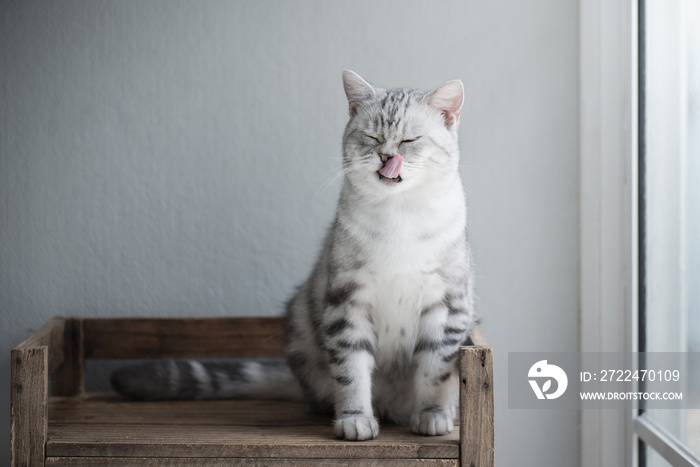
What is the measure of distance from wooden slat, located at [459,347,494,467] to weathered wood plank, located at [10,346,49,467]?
0.77 m

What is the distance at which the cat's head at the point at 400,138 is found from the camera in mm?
1235

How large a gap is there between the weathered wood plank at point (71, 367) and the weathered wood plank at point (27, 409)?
1.55ft

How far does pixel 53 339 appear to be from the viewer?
4.90 ft

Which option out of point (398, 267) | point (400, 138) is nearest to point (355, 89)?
point (400, 138)

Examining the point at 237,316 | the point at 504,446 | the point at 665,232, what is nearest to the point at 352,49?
the point at 237,316

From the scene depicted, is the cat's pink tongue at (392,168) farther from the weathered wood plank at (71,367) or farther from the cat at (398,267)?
the weathered wood plank at (71,367)

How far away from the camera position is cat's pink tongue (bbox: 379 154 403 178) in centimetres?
121

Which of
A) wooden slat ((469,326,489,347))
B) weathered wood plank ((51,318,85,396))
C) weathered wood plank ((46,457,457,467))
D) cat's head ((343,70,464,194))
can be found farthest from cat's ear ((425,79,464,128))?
weathered wood plank ((51,318,85,396))

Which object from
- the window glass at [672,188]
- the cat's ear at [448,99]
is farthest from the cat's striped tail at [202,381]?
the window glass at [672,188]

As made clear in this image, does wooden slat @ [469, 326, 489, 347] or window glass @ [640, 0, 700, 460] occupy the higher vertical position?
window glass @ [640, 0, 700, 460]

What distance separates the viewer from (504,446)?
5.99 ft

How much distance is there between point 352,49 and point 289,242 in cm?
57

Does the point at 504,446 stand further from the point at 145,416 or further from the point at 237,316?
the point at 145,416

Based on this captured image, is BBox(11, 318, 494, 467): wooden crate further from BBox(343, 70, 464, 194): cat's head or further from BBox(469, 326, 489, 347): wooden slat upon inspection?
BBox(343, 70, 464, 194): cat's head
